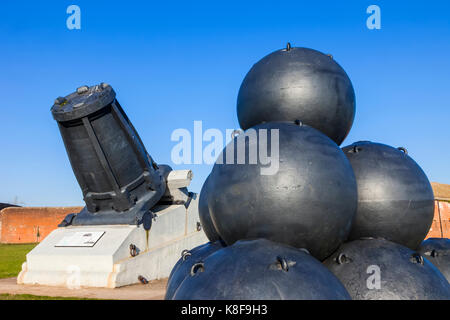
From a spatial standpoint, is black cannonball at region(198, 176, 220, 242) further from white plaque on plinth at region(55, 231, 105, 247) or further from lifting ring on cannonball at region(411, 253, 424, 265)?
white plaque on plinth at region(55, 231, 105, 247)

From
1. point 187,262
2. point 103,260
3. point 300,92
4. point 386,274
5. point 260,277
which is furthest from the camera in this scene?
point 103,260

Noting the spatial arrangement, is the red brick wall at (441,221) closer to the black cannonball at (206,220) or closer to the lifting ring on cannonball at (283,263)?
the black cannonball at (206,220)

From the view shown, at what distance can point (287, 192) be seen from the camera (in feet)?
9.55

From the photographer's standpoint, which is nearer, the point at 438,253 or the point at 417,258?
the point at 417,258

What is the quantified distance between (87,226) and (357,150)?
26.1 ft

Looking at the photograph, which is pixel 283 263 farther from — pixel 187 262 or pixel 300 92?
pixel 300 92

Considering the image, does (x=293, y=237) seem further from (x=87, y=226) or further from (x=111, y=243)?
(x=87, y=226)

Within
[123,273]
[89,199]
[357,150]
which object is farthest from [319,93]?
[89,199]

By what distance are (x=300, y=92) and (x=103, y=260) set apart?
21.2ft

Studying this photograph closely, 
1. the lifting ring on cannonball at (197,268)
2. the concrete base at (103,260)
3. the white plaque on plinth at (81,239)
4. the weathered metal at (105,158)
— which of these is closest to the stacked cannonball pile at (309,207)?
the lifting ring on cannonball at (197,268)

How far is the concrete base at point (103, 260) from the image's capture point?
8555 millimetres

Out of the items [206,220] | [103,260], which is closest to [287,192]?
[206,220]

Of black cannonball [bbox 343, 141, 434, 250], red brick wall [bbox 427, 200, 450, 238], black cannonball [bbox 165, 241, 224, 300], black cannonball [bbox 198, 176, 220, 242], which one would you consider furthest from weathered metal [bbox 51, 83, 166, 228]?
red brick wall [bbox 427, 200, 450, 238]
